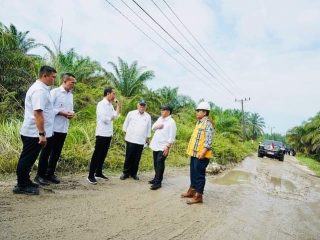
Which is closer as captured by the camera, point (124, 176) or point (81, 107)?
point (124, 176)

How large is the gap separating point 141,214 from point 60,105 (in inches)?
108

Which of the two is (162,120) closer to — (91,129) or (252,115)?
(91,129)

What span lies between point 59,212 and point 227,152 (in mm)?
15433

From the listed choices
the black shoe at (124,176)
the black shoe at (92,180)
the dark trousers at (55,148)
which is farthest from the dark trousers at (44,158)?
the black shoe at (124,176)

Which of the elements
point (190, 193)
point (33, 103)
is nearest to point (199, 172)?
point (190, 193)

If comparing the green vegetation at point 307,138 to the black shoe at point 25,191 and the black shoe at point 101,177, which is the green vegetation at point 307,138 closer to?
the black shoe at point 101,177

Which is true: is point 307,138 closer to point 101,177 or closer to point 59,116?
point 101,177

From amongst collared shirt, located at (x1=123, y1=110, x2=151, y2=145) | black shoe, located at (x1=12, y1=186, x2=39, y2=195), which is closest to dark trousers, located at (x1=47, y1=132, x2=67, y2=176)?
black shoe, located at (x1=12, y1=186, x2=39, y2=195)

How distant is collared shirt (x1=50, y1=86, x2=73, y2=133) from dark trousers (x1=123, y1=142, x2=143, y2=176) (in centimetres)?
190

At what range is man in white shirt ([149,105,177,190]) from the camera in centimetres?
765

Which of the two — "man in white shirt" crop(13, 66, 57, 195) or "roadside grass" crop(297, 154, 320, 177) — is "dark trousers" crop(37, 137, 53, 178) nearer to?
"man in white shirt" crop(13, 66, 57, 195)

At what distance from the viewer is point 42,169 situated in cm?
659

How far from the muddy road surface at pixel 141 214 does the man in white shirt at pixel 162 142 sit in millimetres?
315

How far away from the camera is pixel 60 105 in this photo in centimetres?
684
